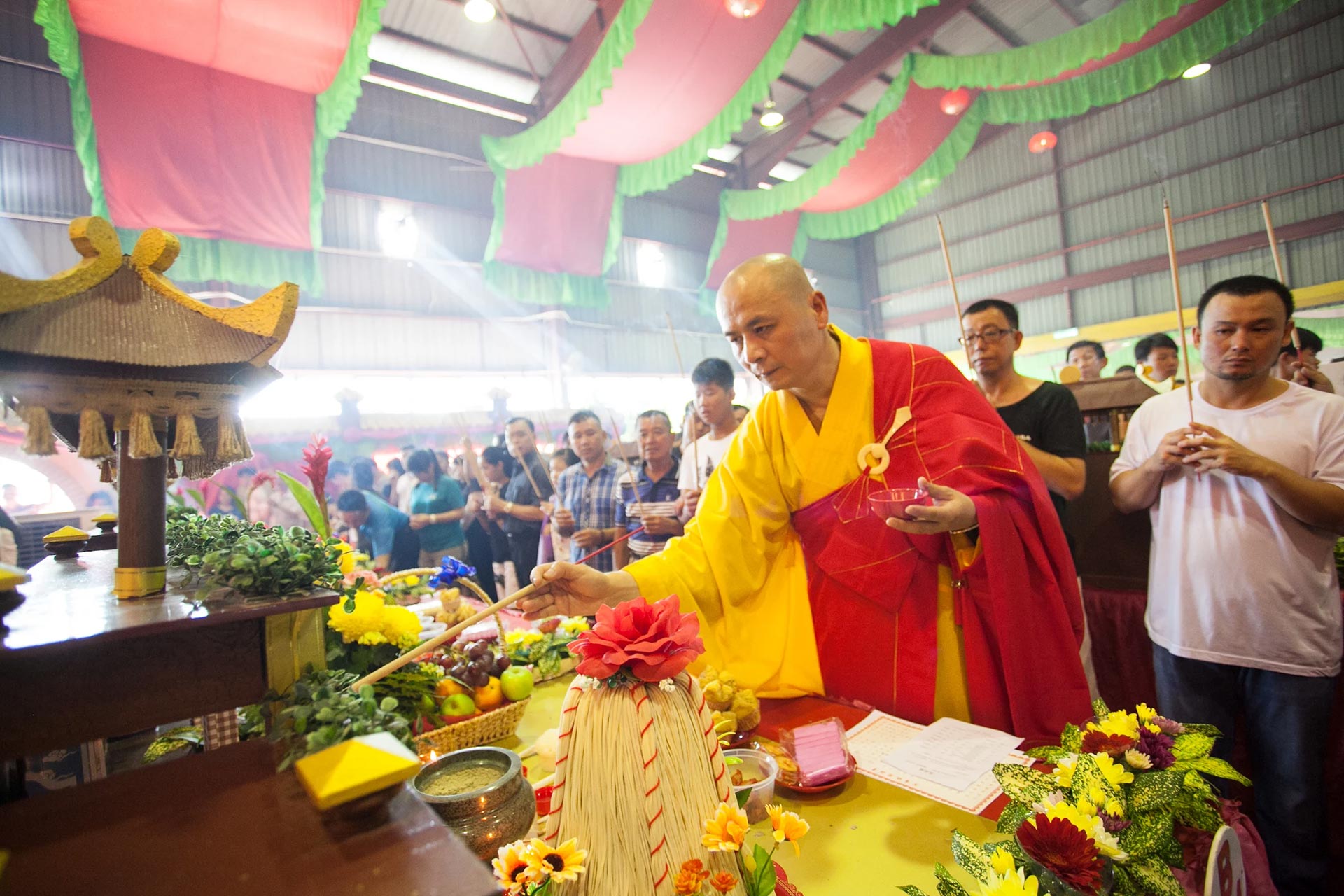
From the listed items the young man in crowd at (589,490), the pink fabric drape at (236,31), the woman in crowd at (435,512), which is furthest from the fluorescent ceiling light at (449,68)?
the young man in crowd at (589,490)

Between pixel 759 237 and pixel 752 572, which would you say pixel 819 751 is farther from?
pixel 759 237

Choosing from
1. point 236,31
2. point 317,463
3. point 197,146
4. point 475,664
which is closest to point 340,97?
point 236,31

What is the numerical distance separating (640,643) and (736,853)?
10.9 inches

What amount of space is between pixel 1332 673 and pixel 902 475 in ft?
4.48

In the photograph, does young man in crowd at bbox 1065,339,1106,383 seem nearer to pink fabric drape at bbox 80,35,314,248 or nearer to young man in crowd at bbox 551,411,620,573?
young man in crowd at bbox 551,411,620,573

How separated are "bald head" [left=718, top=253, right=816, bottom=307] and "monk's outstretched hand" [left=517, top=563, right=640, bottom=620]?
79 cm

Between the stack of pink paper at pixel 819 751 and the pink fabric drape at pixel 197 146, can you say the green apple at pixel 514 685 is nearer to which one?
the stack of pink paper at pixel 819 751

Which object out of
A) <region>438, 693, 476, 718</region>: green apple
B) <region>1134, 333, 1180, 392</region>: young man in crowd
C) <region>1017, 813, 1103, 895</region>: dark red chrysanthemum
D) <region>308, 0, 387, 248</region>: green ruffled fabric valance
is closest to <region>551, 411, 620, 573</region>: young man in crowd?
<region>438, 693, 476, 718</region>: green apple

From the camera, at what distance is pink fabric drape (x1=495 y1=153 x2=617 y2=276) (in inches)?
301

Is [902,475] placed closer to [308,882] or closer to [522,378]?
[308,882]

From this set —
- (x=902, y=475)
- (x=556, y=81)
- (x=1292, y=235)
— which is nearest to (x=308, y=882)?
(x=902, y=475)

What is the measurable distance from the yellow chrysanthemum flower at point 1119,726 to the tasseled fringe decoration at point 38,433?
1.45 metres

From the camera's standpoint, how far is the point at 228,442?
3.02ft

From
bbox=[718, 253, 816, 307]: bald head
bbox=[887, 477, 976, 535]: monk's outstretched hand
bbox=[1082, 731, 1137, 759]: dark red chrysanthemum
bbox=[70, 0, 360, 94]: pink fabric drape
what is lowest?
bbox=[1082, 731, 1137, 759]: dark red chrysanthemum
